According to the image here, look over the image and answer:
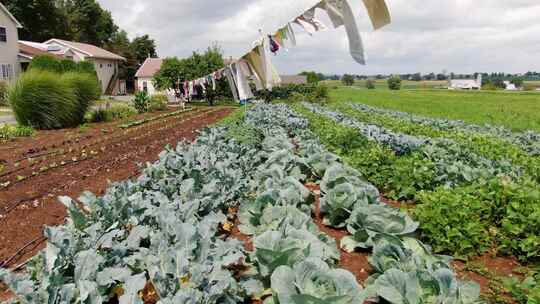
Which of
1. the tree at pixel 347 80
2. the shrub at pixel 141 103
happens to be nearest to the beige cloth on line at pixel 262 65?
the shrub at pixel 141 103

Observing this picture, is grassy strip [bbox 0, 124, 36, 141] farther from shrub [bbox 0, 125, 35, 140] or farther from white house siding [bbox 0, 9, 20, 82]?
white house siding [bbox 0, 9, 20, 82]

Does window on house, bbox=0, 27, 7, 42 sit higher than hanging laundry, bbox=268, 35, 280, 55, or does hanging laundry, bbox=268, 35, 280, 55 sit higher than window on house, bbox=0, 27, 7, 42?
window on house, bbox=0, 27, 7, 42

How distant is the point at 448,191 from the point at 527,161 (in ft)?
11.2

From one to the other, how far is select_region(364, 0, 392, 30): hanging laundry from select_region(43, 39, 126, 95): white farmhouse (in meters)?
43.6

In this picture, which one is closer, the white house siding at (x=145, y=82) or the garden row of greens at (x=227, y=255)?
the garden row of greens at (x=227, y=255)

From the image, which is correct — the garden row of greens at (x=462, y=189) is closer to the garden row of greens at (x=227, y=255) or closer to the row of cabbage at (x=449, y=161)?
the row of cabbage at (x=449, y=161)

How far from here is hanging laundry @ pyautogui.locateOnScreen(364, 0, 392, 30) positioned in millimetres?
6848

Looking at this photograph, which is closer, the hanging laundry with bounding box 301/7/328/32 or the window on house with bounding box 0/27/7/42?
the hanging laundry with bounding box 301/7/328/32

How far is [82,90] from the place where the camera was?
64.2ft

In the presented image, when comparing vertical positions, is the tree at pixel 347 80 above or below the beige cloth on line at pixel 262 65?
above

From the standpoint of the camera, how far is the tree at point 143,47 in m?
75.1

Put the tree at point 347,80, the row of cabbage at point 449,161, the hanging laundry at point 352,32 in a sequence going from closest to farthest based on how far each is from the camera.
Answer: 1. the row of cabbage at point 449,161
2. the hanging laundry at point 352,32
3. the tree at point 347,80

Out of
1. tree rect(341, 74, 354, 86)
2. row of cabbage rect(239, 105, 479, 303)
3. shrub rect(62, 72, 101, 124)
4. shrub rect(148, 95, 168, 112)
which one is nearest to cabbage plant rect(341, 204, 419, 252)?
row of cabbage rect(239, 105, 479, 303)

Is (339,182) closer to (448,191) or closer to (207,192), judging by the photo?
(448,191)
